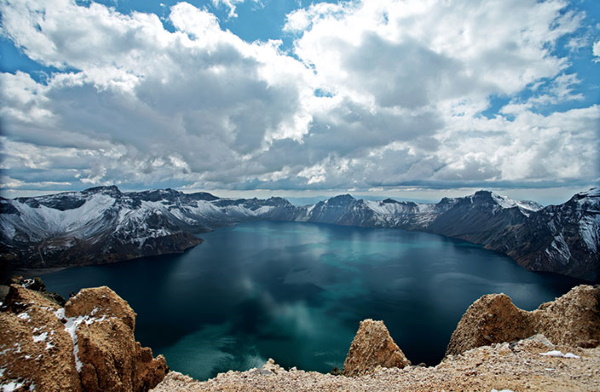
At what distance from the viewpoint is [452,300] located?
90000 millimetres

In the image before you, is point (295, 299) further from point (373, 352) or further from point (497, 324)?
point (497, 324)

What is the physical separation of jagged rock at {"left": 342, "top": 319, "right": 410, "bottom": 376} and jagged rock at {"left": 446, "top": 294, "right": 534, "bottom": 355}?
1184 cm

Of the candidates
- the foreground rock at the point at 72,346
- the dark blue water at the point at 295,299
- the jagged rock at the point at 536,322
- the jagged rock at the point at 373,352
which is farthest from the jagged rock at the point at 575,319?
the foreground rock at the point at 72,346

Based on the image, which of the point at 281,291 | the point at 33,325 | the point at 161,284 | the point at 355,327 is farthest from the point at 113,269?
the point at 33,325

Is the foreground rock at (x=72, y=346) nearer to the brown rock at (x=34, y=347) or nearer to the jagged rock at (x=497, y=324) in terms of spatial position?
the brown rock at (x=34, y=347)

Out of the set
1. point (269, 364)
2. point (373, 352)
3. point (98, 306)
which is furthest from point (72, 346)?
point (373, 352)

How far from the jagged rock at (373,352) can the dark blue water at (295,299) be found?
18.1 metres

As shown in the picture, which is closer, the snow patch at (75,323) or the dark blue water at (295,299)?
the snow patch at (75,323)

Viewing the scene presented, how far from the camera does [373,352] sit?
33500 millimetres

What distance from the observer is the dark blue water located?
5747cm

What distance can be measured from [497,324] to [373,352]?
676 inches

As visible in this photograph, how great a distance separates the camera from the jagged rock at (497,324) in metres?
34.4

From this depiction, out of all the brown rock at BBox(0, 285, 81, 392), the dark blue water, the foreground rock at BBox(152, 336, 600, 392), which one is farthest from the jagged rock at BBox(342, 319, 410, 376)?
the brown rock at BBox(0, 285, 81, 392)

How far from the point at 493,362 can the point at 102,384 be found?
32.8m
